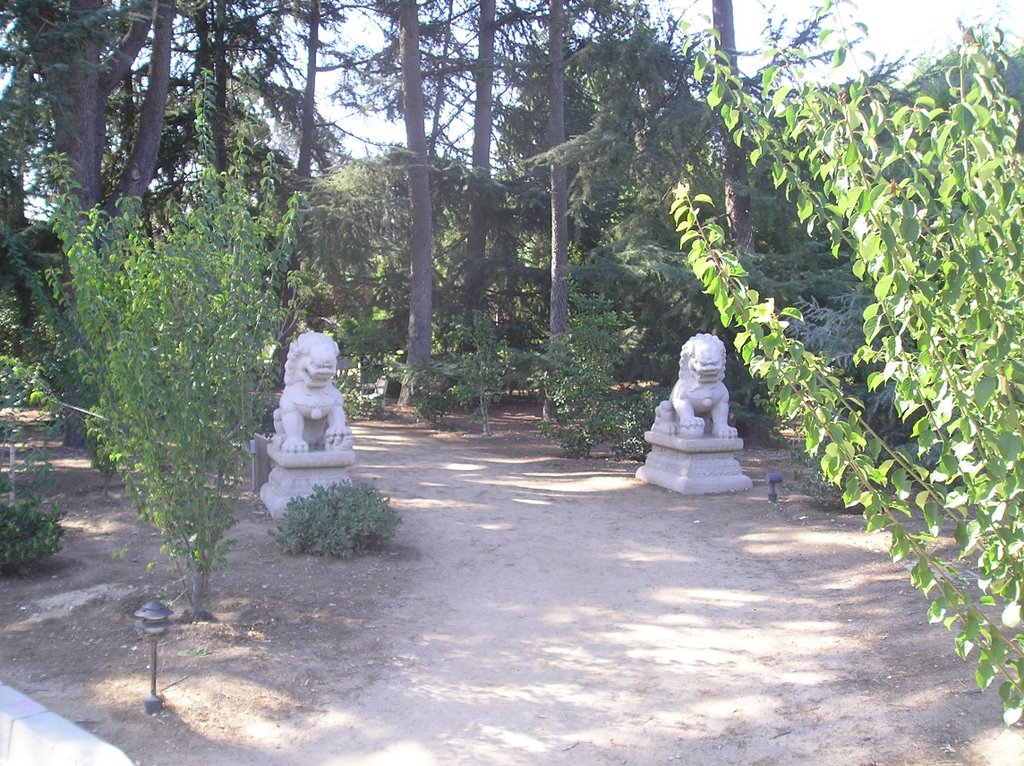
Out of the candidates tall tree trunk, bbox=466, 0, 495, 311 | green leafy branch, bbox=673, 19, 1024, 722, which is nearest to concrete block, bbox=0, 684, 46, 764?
green leafy branch, bbox=673, 19, 1024, 722

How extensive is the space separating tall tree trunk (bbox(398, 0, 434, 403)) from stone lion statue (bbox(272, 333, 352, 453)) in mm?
8108

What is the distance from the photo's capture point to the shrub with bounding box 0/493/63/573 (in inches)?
268

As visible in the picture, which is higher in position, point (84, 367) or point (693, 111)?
point (693, 111)

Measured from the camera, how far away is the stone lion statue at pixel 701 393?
1066 centimetres

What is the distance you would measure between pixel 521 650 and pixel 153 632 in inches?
89.9

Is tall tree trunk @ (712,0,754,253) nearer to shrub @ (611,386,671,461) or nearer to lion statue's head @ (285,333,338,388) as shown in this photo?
shrub @ (611,386,671,461)

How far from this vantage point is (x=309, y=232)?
1848 centimetres

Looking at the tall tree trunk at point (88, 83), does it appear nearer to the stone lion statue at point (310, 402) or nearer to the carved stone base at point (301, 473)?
the stone lion statue at point (310, 402)

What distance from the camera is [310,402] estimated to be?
9.27 metres

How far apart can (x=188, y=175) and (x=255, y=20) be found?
3.43 m

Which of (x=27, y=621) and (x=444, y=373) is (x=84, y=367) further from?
(x=444, y=373)

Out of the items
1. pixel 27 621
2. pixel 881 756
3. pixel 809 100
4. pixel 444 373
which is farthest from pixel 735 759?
pixel 444 373

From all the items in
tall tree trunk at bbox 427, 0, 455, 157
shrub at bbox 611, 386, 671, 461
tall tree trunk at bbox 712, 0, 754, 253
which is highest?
tall tree trunk at bbox 427, 0, 455, 157

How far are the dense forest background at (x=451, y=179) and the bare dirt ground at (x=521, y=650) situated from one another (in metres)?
Answer: 2.92
